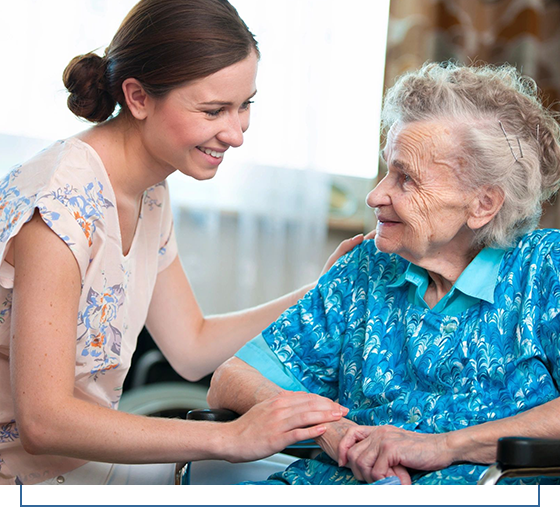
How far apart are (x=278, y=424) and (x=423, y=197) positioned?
0.55 metres

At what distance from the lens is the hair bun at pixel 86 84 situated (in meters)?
1.44

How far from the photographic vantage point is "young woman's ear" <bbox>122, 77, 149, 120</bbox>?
4.59 ft

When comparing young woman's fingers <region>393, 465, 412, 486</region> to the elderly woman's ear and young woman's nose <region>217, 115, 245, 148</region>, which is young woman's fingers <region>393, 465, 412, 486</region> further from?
young woman's nose <region>217, 115, 245, 148</region>

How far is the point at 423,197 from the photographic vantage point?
136cm

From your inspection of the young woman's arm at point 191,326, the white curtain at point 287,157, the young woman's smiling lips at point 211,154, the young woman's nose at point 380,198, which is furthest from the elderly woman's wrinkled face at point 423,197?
the white curtain at point 287,157

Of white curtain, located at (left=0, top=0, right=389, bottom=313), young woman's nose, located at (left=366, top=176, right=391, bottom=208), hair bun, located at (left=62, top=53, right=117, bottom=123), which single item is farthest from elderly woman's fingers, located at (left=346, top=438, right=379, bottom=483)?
white curtain, located at (left=0, top=0, right=389, bottom=313)

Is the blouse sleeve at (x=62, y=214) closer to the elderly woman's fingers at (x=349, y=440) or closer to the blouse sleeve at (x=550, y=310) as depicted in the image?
the elderly woman's fingers at (x=349, y=440)

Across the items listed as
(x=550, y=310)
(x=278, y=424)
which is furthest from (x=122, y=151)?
(x=550, y=310)

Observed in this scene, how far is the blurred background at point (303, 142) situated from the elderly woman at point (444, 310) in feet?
4.60

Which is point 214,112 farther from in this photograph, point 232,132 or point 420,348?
point 420,348

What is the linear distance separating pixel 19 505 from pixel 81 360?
57cm

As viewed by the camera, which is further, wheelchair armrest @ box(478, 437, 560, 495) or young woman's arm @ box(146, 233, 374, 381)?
young woman's arm @ box(146, 233, 374, 381)

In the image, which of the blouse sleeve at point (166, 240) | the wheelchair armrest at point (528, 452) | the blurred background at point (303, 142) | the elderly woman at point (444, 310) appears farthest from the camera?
the blurred background at point (303, 142)

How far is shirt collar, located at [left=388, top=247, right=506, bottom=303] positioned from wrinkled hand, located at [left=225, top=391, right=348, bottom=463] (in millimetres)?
342
